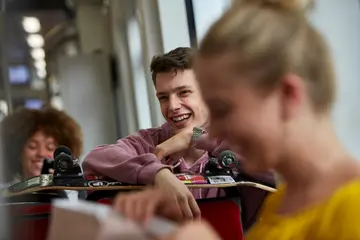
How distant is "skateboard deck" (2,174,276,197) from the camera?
38.5 inches

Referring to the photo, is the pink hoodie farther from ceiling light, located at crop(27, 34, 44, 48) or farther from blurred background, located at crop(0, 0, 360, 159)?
ceiling light, located at crop(27, 34, 44, 48)

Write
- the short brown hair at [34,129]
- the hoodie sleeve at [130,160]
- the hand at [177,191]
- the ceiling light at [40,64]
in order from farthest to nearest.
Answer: the ceiling light at [40,64] → the short brown hair at [34,129] → the hoodie sleeve at [130,160] → the hand at [177,191]

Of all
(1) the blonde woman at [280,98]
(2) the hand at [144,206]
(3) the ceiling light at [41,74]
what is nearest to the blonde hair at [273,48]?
(1) the blonde woman at [280,98]

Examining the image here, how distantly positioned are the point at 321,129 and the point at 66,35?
1.00 meters

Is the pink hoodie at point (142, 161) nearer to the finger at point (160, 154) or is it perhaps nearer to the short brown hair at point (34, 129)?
the finger at point (160, 154)

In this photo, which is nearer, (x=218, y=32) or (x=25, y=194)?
(x=218, y=32)

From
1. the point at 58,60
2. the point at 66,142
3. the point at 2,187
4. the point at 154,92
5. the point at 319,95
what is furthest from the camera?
the point at 58,60

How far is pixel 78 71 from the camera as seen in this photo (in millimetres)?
1414

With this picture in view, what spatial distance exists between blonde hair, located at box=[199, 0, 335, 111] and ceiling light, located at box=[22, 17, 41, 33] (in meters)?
0.98

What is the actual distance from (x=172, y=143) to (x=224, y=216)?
0.52ft

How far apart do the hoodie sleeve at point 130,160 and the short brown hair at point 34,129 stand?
15 cm

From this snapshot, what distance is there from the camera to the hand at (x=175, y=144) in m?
1.04

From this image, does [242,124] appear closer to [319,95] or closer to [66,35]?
[319,95]

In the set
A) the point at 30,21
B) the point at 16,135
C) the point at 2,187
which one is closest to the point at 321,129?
the point at 2,187
